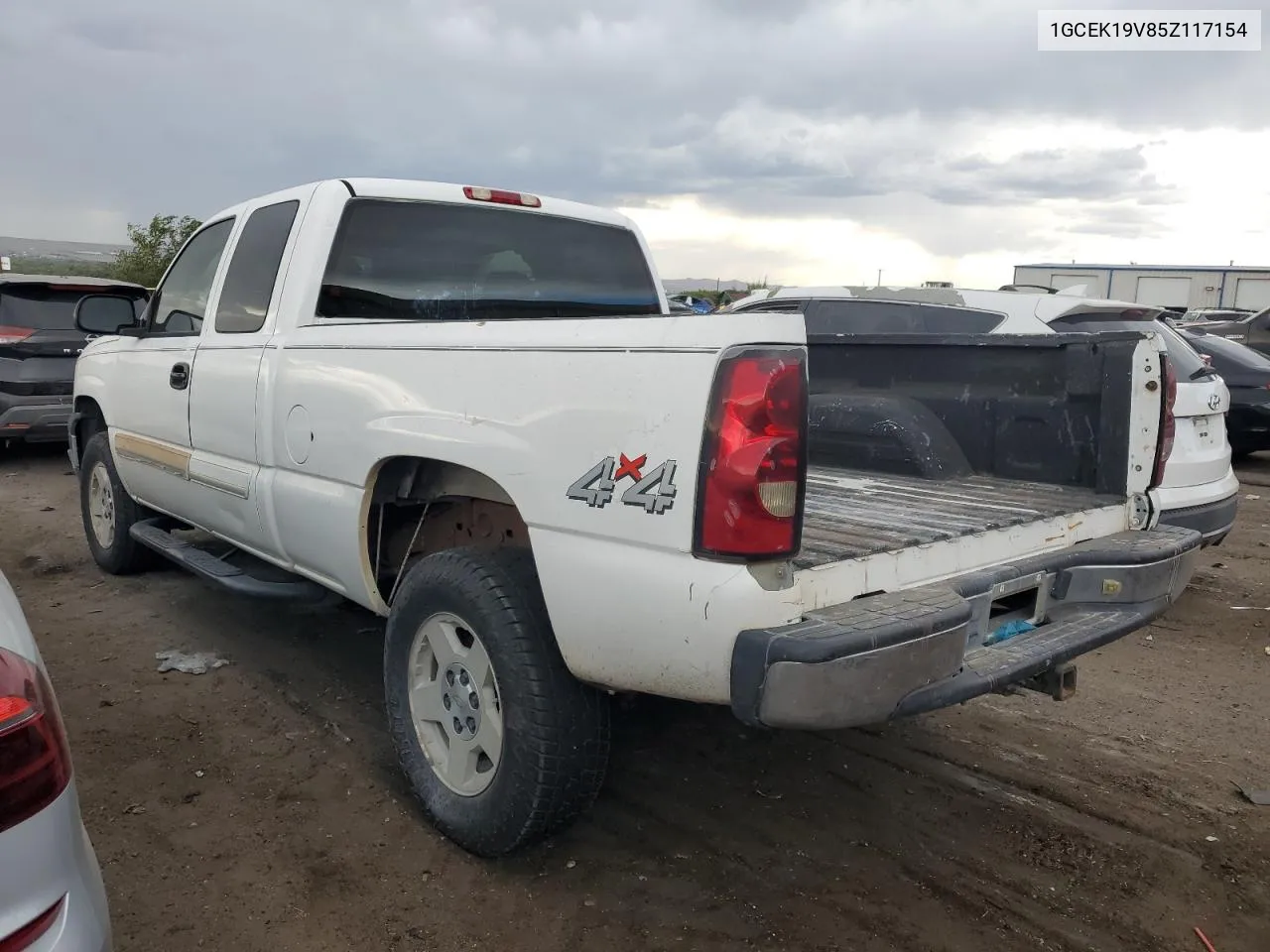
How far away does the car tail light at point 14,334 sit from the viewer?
367 inches

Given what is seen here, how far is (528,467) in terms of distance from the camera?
2557 millimetres

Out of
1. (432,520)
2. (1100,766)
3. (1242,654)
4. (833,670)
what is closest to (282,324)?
(432,520)

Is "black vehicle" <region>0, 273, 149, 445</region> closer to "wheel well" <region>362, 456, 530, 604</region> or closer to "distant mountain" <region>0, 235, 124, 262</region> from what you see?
"wheel well" <region>362, 456, 530, 604</region>

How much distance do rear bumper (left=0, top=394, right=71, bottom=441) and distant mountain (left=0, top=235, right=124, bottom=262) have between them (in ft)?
43.7

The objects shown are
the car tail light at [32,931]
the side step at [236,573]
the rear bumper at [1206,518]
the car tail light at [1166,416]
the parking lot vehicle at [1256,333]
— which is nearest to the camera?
the car tail light at [32,931]

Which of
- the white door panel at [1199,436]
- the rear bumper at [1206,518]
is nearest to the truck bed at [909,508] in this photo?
the rear bumper at [1206,518]

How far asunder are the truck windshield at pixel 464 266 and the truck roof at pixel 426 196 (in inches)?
1.1

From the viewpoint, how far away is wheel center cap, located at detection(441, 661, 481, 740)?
2893mm

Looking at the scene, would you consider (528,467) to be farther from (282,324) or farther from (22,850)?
(282,324)

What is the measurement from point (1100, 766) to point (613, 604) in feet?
7.75

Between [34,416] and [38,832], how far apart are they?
9147 mm

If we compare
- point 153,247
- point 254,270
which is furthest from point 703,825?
point 153,247

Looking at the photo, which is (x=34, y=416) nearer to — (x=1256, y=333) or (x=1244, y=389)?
(x=1244, y=389)

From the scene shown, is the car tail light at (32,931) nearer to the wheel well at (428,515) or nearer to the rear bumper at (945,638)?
the rear bumper at (945,638)
